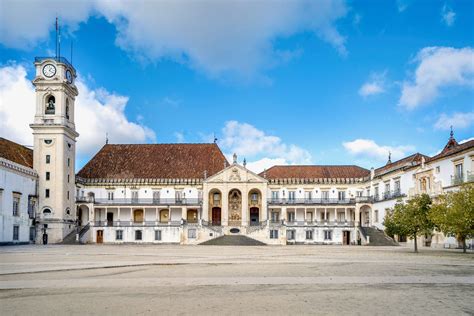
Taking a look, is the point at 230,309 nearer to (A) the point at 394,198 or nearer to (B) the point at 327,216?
(A) the point at 394,198

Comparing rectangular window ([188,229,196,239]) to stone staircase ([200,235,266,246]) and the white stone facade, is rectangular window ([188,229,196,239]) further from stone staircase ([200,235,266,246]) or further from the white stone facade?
the white stone facade

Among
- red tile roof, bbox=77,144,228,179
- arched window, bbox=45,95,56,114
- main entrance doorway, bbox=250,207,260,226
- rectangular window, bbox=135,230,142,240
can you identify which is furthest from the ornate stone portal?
arched window, bbox=45,95,56,114

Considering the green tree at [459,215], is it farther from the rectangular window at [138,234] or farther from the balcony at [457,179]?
the rectangular window at [138,234]

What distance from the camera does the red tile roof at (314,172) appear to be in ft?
217

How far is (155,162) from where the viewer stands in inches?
2643

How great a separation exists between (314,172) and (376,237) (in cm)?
1532

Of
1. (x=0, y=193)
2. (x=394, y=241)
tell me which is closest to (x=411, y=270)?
(x=394, y=241)

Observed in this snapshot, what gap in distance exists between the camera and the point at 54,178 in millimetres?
56250

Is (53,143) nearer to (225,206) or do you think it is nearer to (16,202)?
(16,202)

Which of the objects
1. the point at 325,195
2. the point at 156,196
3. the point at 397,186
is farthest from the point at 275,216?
the point at 397,186

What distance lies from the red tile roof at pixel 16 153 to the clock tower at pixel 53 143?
97 centimetres

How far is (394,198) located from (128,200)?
1273 inches

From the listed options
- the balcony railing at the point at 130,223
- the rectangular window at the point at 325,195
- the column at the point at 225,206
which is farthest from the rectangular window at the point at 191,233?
the rectangular window at the point at 325,195

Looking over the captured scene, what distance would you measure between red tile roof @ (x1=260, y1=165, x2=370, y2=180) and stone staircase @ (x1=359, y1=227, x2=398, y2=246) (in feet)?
35.9
